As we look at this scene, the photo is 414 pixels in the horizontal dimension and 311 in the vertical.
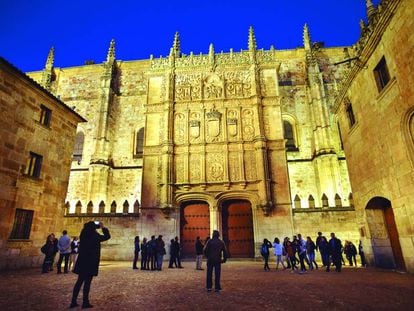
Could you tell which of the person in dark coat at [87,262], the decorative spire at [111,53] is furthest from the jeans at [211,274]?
the decorative spire at [111,53]

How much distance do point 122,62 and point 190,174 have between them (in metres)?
18.7

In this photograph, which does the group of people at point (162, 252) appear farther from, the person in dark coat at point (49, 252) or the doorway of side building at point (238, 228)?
the doorway of side building at point (238, 228)

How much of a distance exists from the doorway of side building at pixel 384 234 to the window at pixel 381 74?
473 cm

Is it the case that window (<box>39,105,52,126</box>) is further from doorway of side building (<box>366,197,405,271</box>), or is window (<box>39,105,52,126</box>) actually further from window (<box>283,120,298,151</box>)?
window (<box>283,120,298,151</box>)

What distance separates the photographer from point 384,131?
31.9ft

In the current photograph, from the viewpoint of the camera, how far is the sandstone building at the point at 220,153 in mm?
16188

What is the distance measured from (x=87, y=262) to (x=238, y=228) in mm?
13213

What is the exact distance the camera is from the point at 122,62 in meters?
29.2

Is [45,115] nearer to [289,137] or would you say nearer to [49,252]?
[49,252]

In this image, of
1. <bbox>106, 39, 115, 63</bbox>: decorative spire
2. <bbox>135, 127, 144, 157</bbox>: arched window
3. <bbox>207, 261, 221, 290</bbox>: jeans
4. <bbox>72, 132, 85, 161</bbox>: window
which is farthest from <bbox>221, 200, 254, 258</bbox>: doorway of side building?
<bbox>106, 39, 115, 63</bbox>: decorative spire

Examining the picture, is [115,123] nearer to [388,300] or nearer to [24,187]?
[24,187]

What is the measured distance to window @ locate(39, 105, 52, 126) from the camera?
1305 cm

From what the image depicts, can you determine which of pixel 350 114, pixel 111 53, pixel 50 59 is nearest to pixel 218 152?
pixel 350 114

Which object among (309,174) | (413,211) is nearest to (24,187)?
(413,211)
